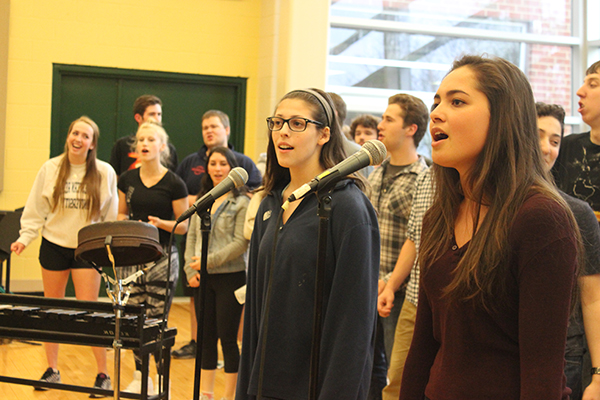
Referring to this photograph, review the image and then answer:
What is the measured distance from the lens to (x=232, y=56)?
22.5ft

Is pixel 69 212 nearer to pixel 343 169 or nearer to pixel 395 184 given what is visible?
pixel 395 184

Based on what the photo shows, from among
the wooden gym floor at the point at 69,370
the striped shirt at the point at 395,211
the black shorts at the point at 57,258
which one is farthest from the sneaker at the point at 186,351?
the striped shirt at the point at 395,211

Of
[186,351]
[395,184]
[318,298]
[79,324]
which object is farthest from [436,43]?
[318,298]

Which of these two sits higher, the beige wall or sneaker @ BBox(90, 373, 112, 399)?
the beige wall

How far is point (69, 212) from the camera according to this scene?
390 centimetres

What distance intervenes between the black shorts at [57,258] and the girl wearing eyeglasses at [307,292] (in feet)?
7.46

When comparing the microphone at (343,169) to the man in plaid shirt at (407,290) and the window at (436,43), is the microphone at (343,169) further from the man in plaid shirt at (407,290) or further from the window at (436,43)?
the window at (436,43)

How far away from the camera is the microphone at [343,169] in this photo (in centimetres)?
149

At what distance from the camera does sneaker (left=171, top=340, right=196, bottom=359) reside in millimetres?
4668

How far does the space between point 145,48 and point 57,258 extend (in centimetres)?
338

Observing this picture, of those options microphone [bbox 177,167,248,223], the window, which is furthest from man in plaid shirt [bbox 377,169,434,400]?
the window

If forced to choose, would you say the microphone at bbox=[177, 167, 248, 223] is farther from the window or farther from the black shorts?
Result: the window

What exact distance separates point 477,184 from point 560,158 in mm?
1722

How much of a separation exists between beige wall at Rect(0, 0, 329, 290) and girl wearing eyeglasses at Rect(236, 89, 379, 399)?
14.2ft
